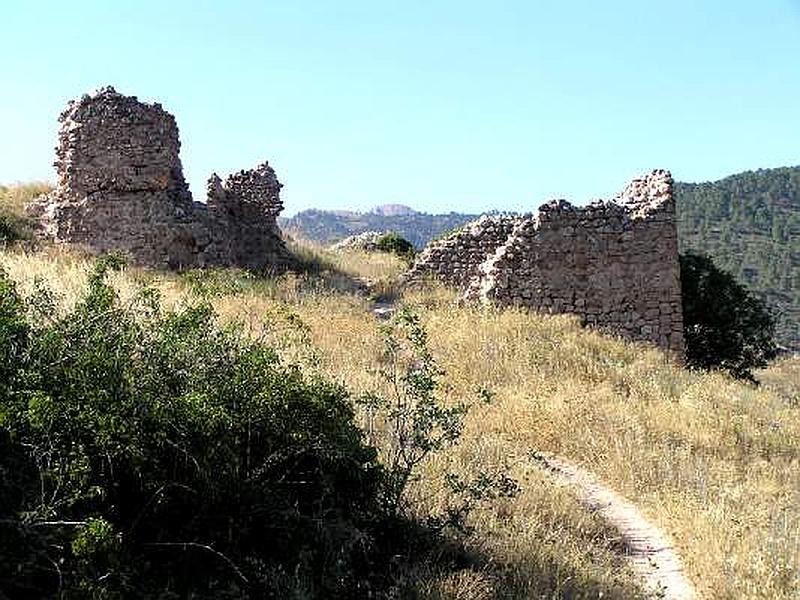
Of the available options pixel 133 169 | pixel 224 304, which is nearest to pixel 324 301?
pixel 224 304

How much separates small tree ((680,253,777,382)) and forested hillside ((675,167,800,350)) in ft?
104

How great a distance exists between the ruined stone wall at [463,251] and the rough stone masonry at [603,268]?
216cm

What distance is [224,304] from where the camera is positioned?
11547mm

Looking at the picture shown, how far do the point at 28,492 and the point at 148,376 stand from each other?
0.89 meters

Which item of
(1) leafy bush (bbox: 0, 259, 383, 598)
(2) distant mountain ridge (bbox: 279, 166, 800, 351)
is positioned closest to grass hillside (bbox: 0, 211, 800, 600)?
(1) leafy bush (bbox: 0, 259, 383, 598)

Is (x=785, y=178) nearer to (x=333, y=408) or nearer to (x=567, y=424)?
(x=567, y=424)

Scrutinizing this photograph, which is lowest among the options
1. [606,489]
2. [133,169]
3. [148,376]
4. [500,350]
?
[606,489]

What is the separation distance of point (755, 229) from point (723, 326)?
171ft

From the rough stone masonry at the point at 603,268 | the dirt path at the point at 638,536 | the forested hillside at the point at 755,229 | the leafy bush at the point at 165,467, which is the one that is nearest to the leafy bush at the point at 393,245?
the rough stone masonry at the point at 603,268

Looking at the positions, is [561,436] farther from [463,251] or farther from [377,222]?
[377,222]

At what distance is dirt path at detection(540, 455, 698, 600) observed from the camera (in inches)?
232

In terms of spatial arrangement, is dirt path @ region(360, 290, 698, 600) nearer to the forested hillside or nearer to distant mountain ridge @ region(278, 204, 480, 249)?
the forested hillside

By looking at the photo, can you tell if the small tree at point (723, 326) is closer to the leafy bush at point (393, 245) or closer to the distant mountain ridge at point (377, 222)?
the leafy bush at point (393, 245)

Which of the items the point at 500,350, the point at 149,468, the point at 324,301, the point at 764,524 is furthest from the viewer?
the point at 324,301
